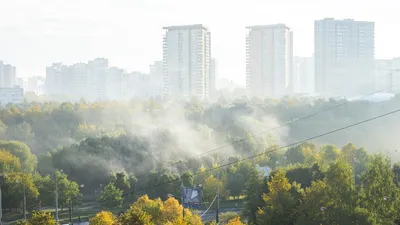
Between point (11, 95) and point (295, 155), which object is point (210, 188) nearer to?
point (295, 155)

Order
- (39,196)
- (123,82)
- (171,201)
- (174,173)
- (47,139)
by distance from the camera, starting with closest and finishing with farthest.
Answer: (171,201)
(39,196)
(174,173)
(47,139)
(123,82)

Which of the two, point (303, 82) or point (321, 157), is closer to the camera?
point (321, 157)

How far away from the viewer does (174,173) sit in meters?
32.7

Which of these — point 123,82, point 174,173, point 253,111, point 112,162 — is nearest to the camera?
point 174,173

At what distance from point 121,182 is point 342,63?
63455 millimetres

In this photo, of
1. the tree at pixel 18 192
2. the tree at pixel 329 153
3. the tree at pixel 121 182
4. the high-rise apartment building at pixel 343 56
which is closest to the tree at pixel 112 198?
the tree at pixel 121 182

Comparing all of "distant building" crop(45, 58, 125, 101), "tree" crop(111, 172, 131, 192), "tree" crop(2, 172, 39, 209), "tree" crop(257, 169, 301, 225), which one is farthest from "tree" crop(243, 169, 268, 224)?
"distant building" crop(45, 58, 125, 101)

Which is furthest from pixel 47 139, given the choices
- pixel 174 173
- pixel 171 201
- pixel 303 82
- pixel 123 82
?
pixel 303 82

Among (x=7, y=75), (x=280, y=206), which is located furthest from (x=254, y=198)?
(x=7, y=75)

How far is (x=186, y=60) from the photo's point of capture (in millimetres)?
84625

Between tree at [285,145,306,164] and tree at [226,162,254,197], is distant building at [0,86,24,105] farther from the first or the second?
tree at [226,162,254,197]

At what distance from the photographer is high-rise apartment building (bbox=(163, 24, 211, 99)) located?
275 ft

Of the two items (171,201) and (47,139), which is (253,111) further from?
(171,201)

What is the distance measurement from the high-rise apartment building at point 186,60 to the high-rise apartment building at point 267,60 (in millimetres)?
6026
